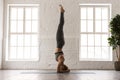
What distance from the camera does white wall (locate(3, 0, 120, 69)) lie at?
36.1 ft

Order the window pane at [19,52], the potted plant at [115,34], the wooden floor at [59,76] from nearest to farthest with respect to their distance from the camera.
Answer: the wooden floor at [59,76] < the potted plant at [115,34] < the window pane at [19,52]

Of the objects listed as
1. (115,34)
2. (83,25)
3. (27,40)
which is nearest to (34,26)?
(27,40)

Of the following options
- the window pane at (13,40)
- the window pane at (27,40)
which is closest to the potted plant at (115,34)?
the window pane at (27,40)

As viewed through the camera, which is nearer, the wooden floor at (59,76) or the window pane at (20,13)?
the wooden floor at (59,76)

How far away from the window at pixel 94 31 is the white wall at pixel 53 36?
1.50 feet

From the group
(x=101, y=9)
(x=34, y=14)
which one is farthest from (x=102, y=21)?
(x=34, y=14)

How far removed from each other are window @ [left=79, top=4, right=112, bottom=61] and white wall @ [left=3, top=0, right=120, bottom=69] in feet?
1.50

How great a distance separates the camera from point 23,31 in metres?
11.6

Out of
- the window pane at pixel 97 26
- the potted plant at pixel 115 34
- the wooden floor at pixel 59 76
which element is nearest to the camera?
the wooden floor at pixel 59 76

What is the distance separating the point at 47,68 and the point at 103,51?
2717mm

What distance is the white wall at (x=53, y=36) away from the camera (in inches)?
434

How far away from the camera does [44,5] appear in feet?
36.8

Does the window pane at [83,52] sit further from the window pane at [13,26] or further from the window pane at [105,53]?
the window pane at [13,26]

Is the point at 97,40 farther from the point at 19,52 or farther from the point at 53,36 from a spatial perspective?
the point at 19,52
